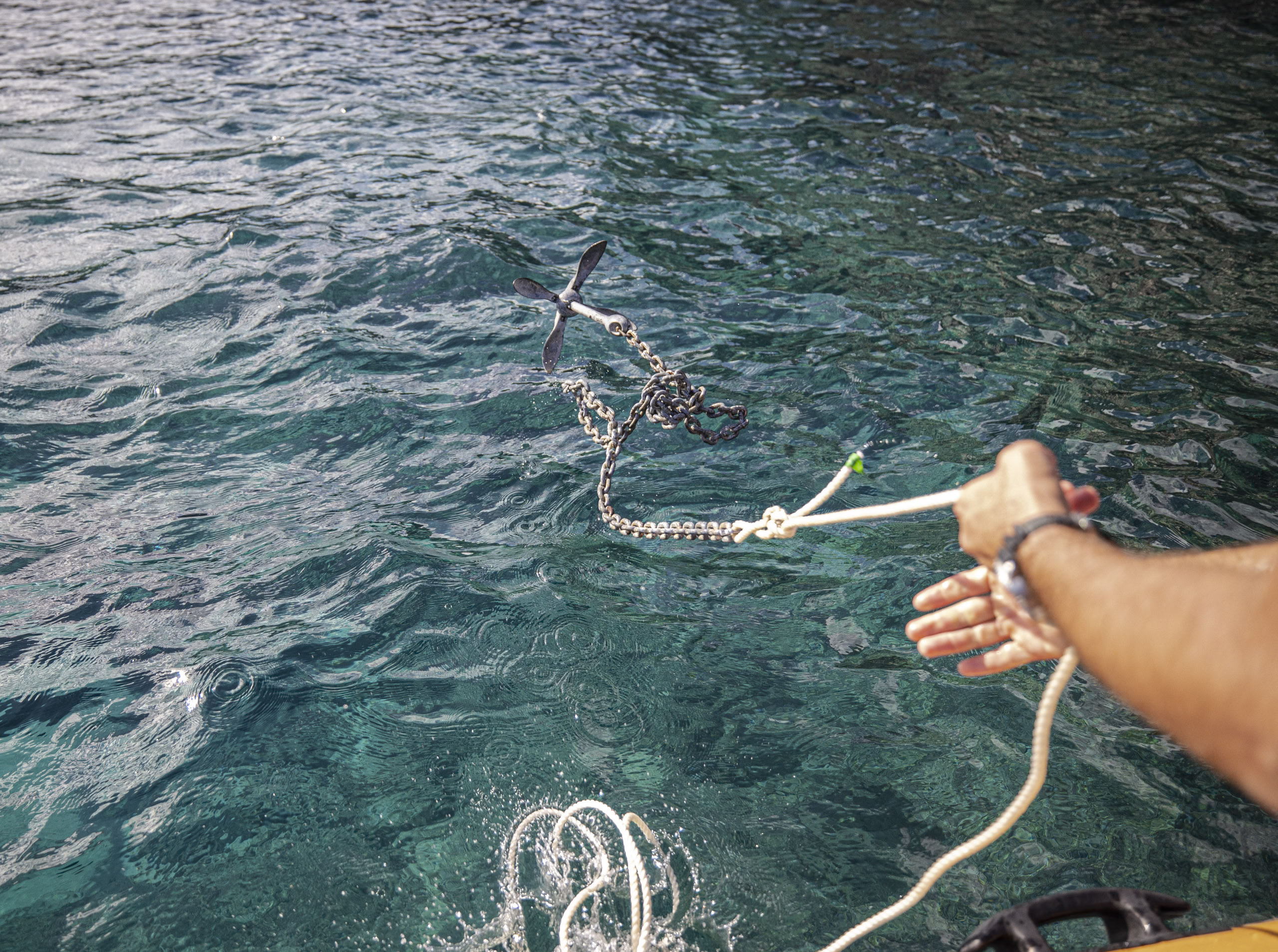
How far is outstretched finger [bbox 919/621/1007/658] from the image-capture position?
2125 millimetres

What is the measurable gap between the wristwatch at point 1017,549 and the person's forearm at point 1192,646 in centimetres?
13

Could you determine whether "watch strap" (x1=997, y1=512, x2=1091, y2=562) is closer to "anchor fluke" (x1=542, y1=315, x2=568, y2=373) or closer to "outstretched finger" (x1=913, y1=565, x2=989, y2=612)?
"outstretched finger" (x1=913, y1=565, x2=989, y2=612)

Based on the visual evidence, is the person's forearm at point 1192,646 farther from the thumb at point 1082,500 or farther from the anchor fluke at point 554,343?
the anchor fluke at point 554,343

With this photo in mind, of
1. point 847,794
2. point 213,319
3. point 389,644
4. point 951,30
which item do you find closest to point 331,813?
point 389,644

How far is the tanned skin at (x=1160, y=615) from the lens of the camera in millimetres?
1248

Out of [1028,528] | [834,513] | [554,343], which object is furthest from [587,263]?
[1028,528]

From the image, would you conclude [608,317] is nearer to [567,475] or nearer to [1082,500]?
[567,475]

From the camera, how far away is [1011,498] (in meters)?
1.82

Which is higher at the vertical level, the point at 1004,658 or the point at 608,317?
the point at 1004,658

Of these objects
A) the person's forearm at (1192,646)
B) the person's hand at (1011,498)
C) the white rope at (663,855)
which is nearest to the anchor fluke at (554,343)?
the white rope at (663,855)

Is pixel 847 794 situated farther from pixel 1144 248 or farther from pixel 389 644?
pixel 1144 248

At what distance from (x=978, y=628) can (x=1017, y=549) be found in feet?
1.44

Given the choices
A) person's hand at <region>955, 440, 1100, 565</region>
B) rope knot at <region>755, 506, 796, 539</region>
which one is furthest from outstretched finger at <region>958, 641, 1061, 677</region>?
rope knot at <region>755, 506, 796, 539</region>

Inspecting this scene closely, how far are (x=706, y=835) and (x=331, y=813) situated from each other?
4.41ft
